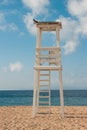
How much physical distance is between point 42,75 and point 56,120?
271cm

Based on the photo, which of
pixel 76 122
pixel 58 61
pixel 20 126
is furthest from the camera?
pixel 58 61

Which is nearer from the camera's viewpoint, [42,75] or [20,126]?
[20,126]

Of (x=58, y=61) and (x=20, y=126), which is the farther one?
(x=58, y=61)

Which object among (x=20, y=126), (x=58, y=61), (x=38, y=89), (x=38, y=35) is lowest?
(x=20, y=126)

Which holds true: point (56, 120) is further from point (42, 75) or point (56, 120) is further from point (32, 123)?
point (42, 75)

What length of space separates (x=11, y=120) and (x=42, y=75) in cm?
299

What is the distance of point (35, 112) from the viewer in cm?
1677

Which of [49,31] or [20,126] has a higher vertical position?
[49,31]

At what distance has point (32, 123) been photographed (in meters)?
14.2

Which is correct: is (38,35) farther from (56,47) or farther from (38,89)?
(38,89)

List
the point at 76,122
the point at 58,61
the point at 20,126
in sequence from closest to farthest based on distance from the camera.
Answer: the point at 20,126, the point at 76,122, the point at 58,61

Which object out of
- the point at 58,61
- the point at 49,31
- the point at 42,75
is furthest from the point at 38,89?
the point at 49,31

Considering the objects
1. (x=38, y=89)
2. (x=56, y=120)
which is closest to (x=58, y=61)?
(x=38, y=89)

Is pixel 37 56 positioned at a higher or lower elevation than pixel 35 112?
higher
